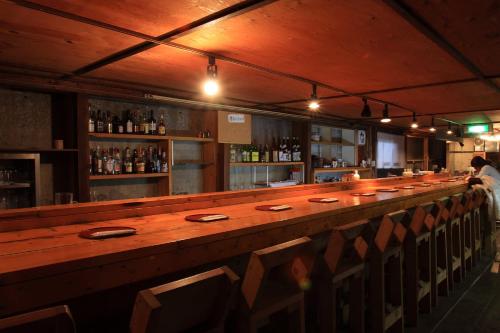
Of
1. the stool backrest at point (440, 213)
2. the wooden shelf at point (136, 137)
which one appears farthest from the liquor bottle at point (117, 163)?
the stool backrest at point (440, 213)

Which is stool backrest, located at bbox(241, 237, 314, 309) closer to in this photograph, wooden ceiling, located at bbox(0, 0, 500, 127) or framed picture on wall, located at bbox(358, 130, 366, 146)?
wooden ceiling, located at bbox(0, 0, 500, 127)

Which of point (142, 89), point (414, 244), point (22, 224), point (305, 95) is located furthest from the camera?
point (305, 95)

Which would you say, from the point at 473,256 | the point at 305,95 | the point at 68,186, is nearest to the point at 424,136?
the point at 473,256

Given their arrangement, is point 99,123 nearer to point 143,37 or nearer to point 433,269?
point 143,37

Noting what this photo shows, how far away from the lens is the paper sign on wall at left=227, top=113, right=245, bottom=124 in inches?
199

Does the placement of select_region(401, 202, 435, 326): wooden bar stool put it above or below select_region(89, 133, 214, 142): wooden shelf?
below

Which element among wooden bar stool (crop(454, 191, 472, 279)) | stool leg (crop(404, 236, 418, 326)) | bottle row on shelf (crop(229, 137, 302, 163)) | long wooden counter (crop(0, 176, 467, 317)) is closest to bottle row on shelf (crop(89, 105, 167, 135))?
bottle row on shelf (crop(229, 137, 302, 163))

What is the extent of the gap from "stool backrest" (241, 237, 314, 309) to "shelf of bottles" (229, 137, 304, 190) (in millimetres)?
3333

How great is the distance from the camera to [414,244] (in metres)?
3.03

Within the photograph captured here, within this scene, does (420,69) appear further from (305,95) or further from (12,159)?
(12,159)

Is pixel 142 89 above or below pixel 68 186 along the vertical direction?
above

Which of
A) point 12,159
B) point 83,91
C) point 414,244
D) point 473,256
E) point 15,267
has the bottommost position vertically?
point 473,256

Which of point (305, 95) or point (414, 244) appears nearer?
point (414, 244)

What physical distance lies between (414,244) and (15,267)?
2.83m
